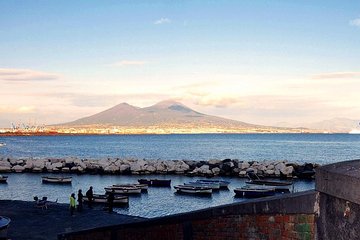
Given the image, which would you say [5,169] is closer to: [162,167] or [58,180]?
[58,180]

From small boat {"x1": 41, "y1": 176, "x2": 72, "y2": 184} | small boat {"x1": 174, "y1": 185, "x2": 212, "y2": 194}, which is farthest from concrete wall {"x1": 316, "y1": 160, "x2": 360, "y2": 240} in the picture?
small boat {"x1": 41, "y1": 176, "x2": 72, "y2": 184}

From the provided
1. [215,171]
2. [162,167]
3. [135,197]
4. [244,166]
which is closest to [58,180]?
[135,197]

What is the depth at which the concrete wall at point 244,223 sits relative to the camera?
6.43 m

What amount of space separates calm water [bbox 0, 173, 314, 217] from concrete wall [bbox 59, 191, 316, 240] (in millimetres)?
26874

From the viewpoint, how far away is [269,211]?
278 inches

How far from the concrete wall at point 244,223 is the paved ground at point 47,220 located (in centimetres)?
1224

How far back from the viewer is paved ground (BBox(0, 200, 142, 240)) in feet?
75.4

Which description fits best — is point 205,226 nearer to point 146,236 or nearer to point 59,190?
point 146,236

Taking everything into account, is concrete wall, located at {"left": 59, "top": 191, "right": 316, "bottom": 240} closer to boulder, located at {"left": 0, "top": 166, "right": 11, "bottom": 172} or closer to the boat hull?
the boat hull

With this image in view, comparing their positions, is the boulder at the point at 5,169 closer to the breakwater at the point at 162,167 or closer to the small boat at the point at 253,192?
the breakwater at the point at 162,167

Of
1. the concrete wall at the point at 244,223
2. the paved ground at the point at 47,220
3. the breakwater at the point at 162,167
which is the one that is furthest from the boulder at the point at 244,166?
the concrete wall at the point at 244,223

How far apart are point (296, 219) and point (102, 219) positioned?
847 inches

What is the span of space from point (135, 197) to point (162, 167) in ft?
73.0

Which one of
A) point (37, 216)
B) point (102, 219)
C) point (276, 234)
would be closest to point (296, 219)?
point (276, 234)
